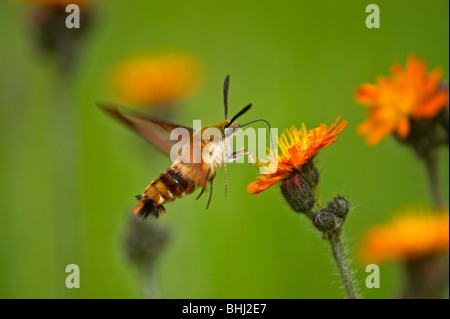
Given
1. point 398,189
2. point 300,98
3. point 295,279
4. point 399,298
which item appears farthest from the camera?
point 300,98

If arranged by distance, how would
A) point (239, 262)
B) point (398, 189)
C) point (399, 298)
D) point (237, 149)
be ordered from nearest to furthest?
point (399, 298), point (237, 149), point (239, 262), point (398, 189)

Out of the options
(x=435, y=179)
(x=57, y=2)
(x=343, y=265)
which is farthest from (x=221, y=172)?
(x=343, y=265)

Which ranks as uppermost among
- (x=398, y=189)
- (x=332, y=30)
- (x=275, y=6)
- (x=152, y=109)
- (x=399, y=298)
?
→ (x=275, y=6)

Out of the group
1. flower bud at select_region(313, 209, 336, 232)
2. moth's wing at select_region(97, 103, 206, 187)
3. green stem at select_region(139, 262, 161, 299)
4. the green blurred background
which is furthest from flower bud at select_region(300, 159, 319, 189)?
green stem at select_region(139, 262, 161, 299)

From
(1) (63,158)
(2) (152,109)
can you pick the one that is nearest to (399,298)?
(1) (63,158)

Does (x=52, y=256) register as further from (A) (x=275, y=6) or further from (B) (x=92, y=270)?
(A) (x=275, y=6)

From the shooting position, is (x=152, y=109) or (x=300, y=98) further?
(x=300, y=98)

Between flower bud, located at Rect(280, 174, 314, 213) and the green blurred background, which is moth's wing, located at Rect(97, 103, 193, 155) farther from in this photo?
the green blurred background


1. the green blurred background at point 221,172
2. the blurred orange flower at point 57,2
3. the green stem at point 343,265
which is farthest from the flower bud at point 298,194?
the blurred orange flower at point 57,2
